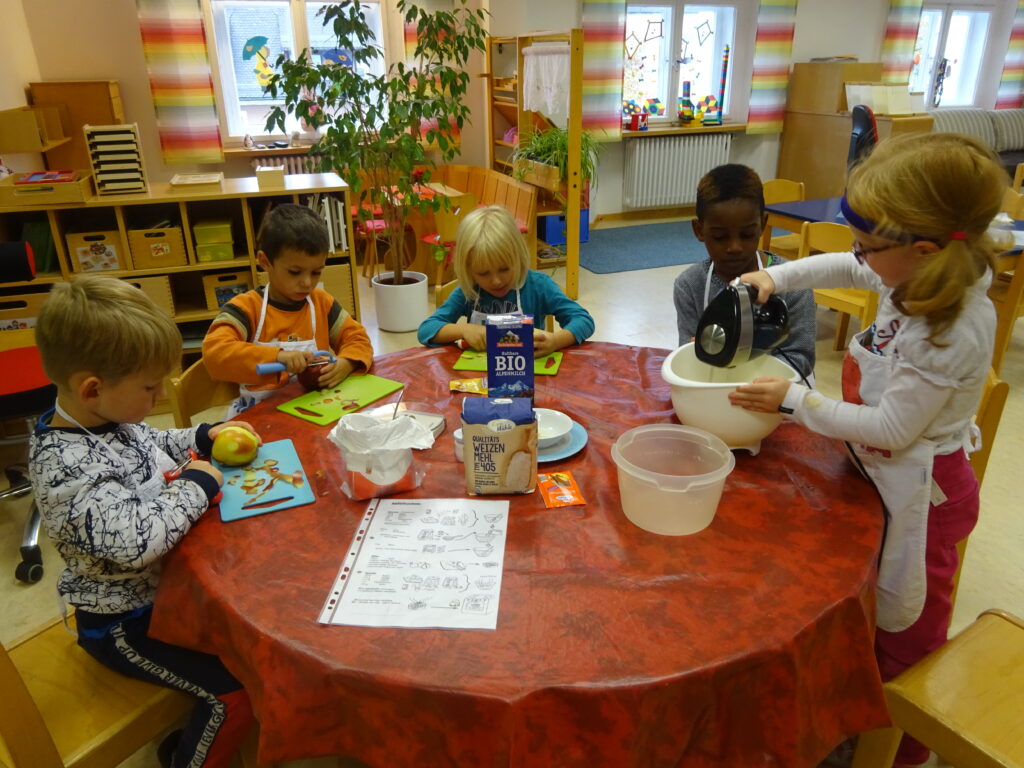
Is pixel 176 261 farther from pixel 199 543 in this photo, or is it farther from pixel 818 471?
pixel 818 471

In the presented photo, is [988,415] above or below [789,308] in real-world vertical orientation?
below

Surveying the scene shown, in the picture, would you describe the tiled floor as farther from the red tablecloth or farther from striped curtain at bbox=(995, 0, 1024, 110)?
striped curtain at bbox=(995, 0, 1024, 110)

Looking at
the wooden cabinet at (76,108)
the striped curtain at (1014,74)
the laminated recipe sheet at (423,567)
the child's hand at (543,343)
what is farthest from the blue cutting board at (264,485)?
the striped curtain at (1014,74)

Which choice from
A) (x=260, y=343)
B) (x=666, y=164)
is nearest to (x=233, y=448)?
(x=260, y=343)

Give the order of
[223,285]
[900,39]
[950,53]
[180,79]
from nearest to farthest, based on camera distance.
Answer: [223,285] < [180,79] < [900,39] < [950,53]

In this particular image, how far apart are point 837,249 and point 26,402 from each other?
3035mm

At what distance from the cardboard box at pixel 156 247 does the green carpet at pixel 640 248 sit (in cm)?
297

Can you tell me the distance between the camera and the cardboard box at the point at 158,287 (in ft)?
9.96

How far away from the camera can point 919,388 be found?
107 centimetres

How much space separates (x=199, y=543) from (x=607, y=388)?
0.90m

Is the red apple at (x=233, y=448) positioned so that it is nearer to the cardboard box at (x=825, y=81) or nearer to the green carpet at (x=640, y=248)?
the green carpet at (x=640, y=248)

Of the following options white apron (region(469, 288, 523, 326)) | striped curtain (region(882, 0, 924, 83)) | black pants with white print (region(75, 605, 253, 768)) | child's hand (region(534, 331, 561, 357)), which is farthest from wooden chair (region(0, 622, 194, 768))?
striped curtain (region(882, 0, 924, 83))

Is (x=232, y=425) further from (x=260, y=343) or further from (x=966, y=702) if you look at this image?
(x=966, y=702)

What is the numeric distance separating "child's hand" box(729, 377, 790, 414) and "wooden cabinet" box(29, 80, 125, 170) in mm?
4870
